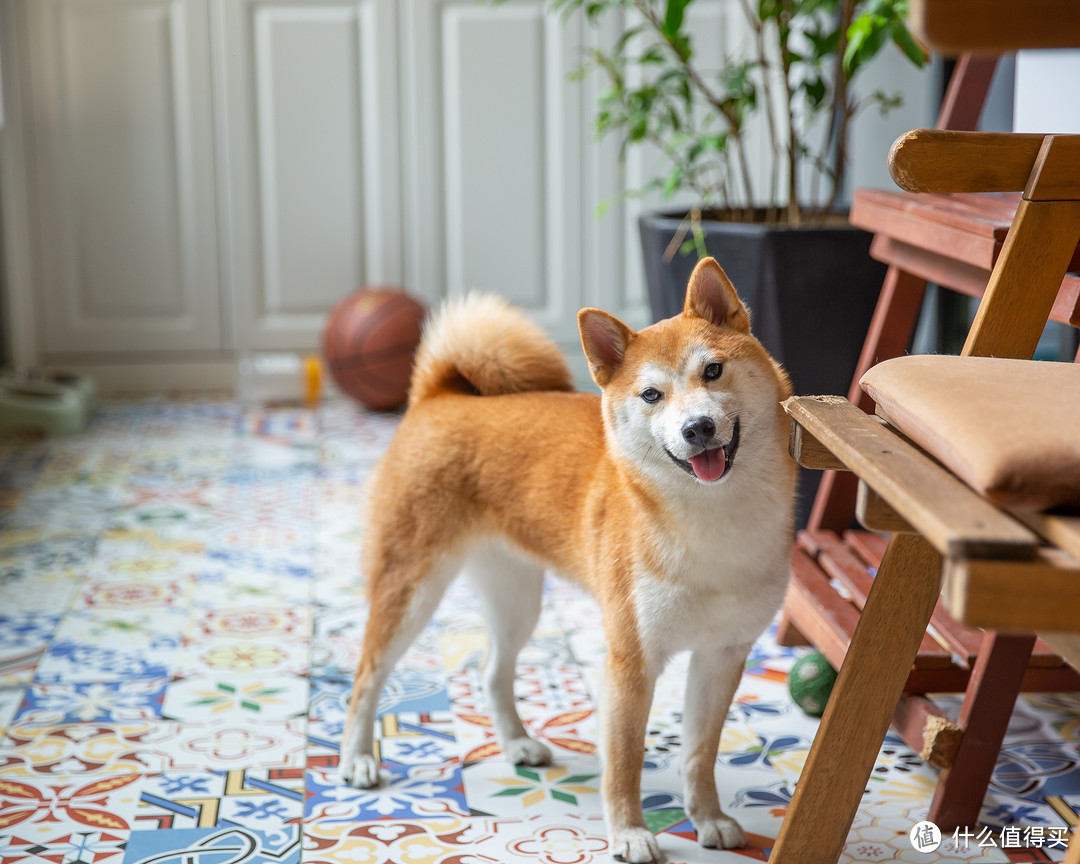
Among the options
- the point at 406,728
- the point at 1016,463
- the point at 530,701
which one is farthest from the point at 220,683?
the point at 1016,463

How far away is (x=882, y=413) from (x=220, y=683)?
1.08m

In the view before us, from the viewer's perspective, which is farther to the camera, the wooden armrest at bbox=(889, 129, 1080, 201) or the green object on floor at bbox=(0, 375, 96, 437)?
the green object on floor at bbox=(0, 375, 96, 437)

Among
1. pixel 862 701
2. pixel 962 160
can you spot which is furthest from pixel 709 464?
pixel 962 160

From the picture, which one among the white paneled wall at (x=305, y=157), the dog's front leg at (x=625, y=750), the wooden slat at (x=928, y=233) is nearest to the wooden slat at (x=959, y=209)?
the wooden slat at (x=928, y=233)

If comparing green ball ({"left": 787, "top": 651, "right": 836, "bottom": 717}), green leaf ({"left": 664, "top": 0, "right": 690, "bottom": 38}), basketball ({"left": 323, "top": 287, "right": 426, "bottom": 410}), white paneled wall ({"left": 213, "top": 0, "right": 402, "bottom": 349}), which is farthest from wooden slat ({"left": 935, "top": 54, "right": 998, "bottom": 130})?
white paneled wall ({"left": 213, "top": 0, "right": 402, "bottom": 349})

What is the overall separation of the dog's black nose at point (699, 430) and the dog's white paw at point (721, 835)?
18.1 inches

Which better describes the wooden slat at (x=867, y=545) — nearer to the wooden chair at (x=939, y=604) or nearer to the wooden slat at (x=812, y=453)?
the wooden chair at (x=939, y=604)

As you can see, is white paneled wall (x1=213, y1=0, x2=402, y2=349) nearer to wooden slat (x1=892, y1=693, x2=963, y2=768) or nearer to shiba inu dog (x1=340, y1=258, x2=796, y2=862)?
shiba inu dog (x1=340, y1=258, x2=796, y2=862)

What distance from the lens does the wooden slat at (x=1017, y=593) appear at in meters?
0.69

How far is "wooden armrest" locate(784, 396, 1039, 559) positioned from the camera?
27.2 inches

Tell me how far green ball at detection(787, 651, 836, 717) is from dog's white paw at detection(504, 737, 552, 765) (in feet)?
1.19

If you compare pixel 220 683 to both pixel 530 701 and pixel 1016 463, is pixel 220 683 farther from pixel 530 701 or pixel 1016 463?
pixel 1016 463

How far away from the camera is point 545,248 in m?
3.52

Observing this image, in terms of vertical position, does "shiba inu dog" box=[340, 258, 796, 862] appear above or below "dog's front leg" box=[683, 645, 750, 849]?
above
